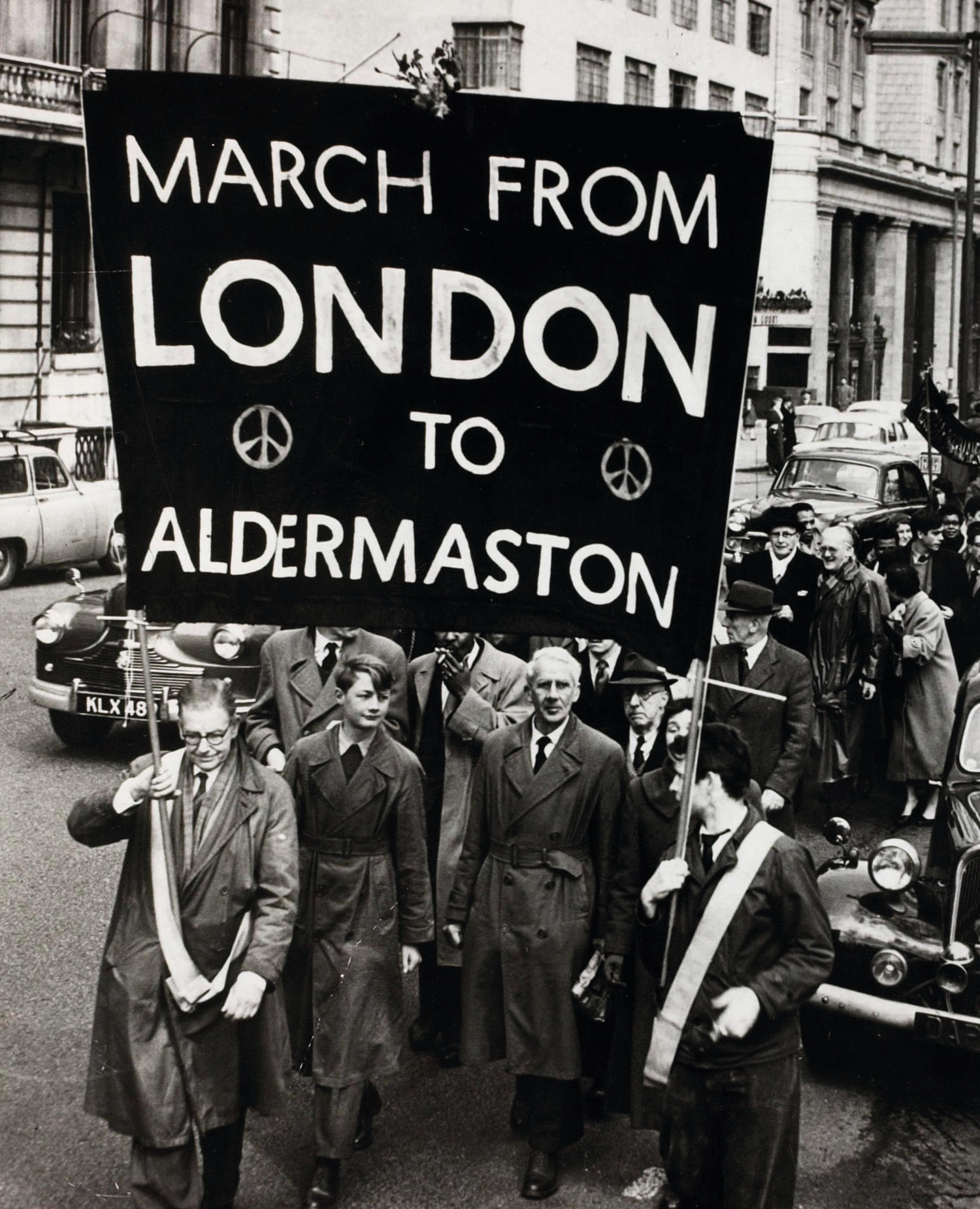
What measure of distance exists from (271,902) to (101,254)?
205cm

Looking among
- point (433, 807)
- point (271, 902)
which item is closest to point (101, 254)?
point (271, 902)

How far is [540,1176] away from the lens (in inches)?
214

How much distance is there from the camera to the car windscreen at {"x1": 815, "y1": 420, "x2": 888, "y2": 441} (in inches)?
1112

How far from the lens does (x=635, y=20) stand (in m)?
47.3

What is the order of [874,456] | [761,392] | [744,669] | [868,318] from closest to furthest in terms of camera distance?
[744,669]
[874,456]
[761,392]
[868,318]

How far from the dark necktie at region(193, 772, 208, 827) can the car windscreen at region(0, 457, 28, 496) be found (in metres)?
15.1

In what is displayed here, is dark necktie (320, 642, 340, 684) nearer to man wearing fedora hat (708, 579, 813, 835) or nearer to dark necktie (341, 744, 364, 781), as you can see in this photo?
dark necktie (341, 744, 364, 781)

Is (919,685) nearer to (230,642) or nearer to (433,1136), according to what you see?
(230,642)

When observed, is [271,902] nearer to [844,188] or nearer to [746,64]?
[746,64]

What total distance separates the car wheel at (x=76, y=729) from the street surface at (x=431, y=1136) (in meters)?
4.02

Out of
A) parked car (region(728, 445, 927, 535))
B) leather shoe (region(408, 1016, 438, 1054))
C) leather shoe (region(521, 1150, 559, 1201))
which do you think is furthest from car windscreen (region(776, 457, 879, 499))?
leather shoe (region(521, 1150, 559, 1201))

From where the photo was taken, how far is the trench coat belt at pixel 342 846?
563 cm

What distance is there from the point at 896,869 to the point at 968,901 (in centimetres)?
33

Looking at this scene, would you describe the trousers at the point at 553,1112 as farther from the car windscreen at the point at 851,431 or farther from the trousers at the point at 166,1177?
the car windscreen at the point at 851,431
